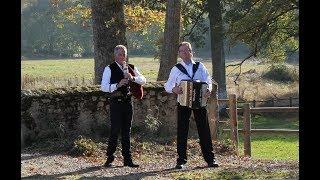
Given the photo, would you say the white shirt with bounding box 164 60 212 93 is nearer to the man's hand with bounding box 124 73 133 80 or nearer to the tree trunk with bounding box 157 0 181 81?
the man's hand with bounding box 124 73 133 80

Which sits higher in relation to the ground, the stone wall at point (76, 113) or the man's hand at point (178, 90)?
the man's hand at point (178, 90)

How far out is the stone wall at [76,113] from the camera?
39.7ft

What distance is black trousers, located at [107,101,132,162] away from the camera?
9523mm

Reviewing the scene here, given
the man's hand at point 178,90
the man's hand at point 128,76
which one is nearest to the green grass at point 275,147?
the man's hand at point 178,90

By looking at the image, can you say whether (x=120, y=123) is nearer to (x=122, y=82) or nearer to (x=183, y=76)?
(x=122, y=82)

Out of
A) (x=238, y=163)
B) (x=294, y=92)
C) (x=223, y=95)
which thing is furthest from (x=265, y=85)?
(x=238, y=163)

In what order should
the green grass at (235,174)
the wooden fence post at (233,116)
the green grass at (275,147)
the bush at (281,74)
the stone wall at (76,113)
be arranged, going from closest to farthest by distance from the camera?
the green grass at (235,174)
the stone wall at (76,113)
the wooden fence post at (233,116)
the green grass at (275,147)
the bush at (281,74)

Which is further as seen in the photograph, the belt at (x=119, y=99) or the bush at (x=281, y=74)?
the bush at (x=281, y=74)

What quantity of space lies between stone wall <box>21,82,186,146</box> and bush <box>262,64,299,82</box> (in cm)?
2960

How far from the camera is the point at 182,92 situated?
907cm

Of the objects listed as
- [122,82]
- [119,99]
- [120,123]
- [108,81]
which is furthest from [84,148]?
[122,82]

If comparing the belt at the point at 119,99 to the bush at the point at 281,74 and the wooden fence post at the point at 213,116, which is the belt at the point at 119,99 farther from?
the bush at the point at 281,74

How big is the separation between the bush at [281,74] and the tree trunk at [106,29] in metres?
27.8

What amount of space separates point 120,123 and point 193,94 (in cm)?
135
